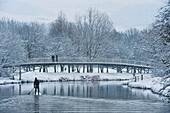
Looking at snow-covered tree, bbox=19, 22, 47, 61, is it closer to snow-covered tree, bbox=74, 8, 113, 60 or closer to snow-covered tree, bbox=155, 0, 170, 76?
snow-covered tree, bbox=74, 8, 113, 60

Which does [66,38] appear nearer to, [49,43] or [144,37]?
[49,43]

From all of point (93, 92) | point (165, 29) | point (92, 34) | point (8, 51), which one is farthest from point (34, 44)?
point (165, 29)

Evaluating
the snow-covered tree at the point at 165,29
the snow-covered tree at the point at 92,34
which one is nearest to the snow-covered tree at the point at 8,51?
the snow-covered tree at the point at 92,34

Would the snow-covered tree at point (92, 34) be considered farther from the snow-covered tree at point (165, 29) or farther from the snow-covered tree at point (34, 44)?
the snow-covered tree at point (165, 29)

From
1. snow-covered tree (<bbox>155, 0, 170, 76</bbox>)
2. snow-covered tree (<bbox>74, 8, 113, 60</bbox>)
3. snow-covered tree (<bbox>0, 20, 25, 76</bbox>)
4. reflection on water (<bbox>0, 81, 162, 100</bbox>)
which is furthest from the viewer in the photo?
snow-covered tree (<bbox>74, 8, 113, 60</bbox>)

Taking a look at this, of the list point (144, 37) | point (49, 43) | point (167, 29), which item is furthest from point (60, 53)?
point (167, 29)

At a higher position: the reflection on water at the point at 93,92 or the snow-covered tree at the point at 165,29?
the snow-covered tree at the point at 165,29

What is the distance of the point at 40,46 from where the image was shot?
74.0 meters

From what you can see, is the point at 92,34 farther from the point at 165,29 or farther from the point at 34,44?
the point at 165,29

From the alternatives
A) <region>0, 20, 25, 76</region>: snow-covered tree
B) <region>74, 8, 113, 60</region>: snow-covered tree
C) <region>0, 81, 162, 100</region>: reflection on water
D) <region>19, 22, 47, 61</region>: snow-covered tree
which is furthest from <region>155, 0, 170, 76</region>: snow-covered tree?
<region>19, 22, 47, 61</region>: snow-covered tree

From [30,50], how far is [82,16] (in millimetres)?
13989

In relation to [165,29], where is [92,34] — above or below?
above

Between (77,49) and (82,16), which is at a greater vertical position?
(82,16)

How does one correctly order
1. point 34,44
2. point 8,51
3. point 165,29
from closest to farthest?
point 165,29 < point 8,51 < point 34,44
